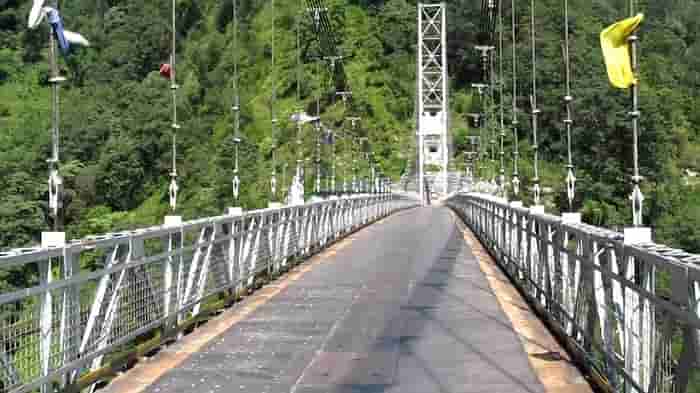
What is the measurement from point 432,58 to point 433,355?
10423 cm

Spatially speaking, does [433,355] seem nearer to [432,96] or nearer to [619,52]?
[619,52]

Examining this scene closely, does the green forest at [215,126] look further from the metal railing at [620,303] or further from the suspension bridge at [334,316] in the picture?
the metal railing at [620,303]

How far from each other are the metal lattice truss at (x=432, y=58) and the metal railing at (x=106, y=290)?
302ft

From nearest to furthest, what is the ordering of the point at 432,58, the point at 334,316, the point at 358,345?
the point at 358,345 < the point at 334,316 < the point at 432,58

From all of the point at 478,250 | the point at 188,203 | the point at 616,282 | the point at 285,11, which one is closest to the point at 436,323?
the point at 616,282

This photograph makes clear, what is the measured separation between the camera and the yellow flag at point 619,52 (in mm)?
7516

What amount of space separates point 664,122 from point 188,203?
25283 millimetres

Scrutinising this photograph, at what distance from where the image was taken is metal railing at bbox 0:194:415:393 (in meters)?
5.77

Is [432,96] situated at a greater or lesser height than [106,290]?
greater

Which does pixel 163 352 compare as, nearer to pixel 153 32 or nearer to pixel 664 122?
pixel 153 32

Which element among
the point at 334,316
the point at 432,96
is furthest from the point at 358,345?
the point at 432,96

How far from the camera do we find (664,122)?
185 feet

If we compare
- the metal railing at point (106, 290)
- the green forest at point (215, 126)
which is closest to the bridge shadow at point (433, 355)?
the metal railing at point (106, 290)

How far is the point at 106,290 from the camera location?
714 centimetres
